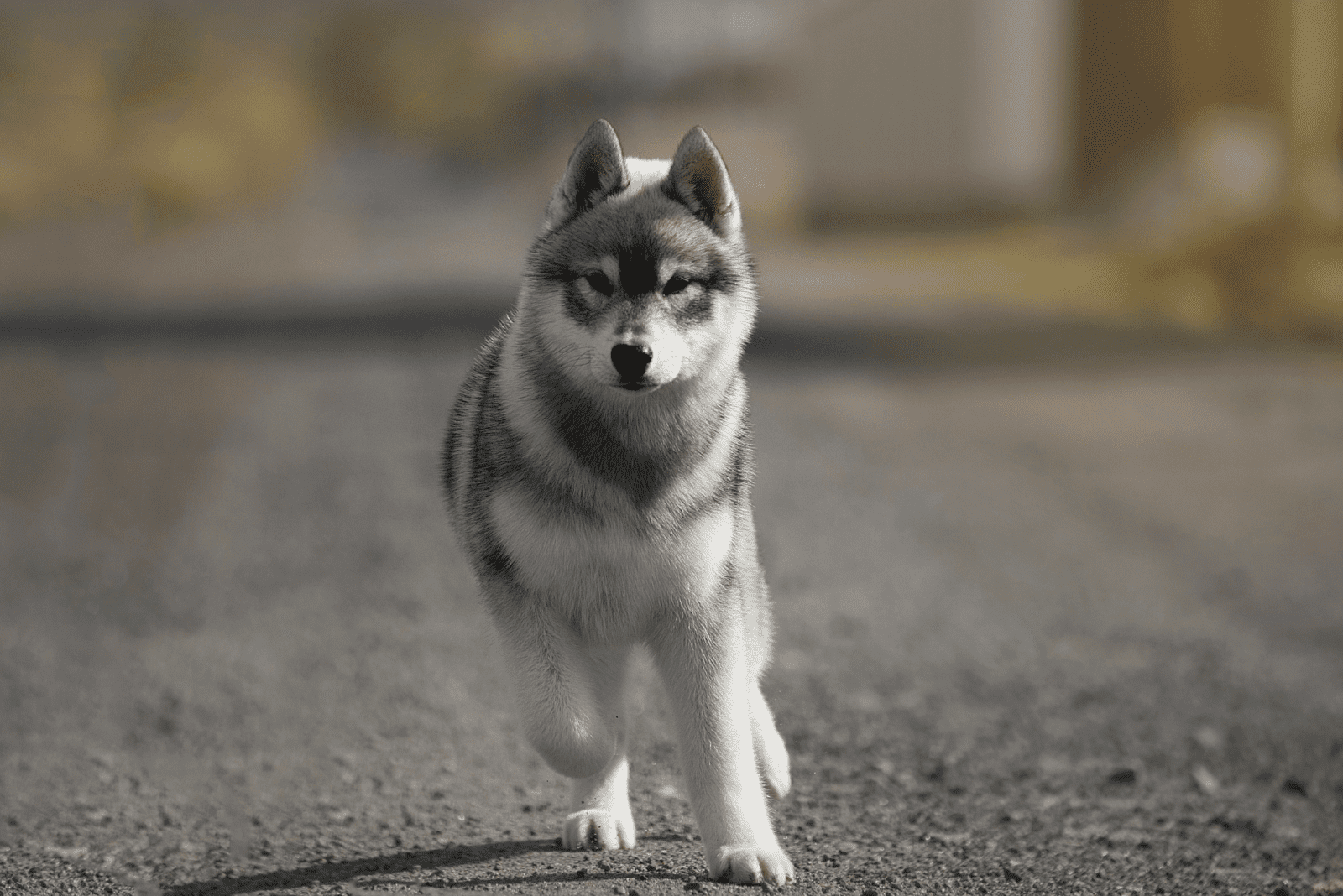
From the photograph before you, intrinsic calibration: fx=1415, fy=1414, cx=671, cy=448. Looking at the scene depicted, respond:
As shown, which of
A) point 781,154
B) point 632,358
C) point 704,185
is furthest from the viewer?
point 781,154

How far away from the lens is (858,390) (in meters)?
14.8

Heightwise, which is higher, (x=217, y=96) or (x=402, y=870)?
(x=217, y=96)

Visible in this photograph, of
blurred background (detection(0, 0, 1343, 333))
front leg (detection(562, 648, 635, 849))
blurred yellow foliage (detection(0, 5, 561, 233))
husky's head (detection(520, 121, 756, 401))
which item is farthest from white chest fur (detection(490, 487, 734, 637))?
blurred yellow foliage (detection(0, 5, 561, 233))

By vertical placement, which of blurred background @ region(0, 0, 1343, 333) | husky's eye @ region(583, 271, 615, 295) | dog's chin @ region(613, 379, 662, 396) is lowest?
dog's chin @ region(613, 379, 662, 396)

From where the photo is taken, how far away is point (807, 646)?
7934 mm

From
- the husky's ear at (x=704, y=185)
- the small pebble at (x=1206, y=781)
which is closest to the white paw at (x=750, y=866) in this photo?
the husky's ear at (x=704, y=185)

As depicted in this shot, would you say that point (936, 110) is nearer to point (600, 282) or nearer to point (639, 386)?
point (600, 282)

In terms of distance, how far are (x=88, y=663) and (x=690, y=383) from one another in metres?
5.17

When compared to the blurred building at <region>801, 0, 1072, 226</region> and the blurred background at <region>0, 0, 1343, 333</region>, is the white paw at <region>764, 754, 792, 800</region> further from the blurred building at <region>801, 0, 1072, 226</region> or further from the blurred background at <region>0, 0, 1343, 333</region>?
the blurred building at <region>801, 0, 1072, 226</region>

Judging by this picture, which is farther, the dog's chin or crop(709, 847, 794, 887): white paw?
crop(709, 847, 794, 887): white paw

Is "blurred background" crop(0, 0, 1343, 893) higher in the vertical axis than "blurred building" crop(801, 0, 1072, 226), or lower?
lower

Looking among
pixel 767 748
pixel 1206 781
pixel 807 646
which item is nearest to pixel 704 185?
pixel 767 748

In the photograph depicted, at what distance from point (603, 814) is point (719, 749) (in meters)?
0.66

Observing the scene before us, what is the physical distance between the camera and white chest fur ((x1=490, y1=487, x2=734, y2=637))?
368 centimetres
